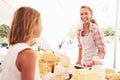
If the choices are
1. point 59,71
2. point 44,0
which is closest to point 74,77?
point 59,71

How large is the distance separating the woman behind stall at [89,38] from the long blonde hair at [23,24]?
3.90 ft

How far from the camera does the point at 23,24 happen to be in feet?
4.17

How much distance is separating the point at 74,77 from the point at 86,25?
951mm

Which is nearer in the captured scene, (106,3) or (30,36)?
(30,36)

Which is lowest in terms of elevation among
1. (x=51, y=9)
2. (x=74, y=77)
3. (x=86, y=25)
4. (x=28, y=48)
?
(x=74, y=77)

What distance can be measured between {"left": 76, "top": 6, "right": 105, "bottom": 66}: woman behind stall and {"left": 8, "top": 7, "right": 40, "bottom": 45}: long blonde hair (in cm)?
119

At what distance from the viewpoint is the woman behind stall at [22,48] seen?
1204 millimetres

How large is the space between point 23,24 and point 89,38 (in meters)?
1.29

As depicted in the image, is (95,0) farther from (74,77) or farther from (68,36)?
(74,77)

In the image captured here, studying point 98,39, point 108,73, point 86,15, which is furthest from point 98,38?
point 108,73

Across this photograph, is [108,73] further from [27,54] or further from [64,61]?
[27,54]

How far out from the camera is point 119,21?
385 cm

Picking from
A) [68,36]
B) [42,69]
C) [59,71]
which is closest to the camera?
[59,71]

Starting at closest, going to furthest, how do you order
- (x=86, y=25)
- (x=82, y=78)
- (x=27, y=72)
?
(x=27, y=72)
(x=82, y=78)
(x=86, y=25)
